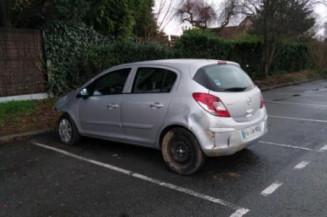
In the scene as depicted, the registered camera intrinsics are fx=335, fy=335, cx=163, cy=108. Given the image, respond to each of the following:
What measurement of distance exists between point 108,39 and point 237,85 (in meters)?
7.90

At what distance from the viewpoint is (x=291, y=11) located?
17.2 m

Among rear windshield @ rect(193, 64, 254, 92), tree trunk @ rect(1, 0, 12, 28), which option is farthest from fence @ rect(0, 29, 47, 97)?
rear windshield @ rect(193, 64, 254, 92)

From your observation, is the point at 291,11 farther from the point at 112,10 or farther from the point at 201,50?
the point at 112,10

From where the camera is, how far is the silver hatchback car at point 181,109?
441cm

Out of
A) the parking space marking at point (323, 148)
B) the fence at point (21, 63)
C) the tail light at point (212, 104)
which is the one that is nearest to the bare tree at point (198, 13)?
the fence at point (21, 63)

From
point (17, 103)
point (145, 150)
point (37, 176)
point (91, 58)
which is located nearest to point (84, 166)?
point (37, 176)

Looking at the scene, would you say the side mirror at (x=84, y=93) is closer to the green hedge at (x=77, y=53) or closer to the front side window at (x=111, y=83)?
the front side window at (x=111, y=83)

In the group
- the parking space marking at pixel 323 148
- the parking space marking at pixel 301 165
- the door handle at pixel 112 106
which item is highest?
the door handle at pixel 112 106

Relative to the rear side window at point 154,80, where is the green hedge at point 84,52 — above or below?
above

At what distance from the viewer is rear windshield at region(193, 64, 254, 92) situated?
459cm

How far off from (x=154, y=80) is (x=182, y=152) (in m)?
1.19

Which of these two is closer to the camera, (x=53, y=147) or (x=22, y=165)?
(x=22, y=165)

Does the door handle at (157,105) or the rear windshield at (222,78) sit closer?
the rear windshield at (222,78)

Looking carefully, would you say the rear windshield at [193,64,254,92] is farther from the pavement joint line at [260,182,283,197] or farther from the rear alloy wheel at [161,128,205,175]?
the pavement joint line at [260,182,283,197]
